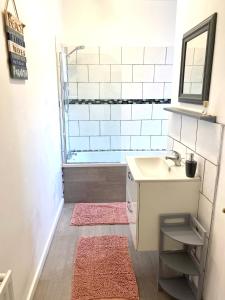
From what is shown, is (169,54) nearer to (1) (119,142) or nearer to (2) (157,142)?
(2) (157,142)

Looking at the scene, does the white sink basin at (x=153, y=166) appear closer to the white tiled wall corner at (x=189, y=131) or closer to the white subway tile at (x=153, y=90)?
the white tiled wall corner at (x=189, y=131)

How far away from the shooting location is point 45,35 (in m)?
2.20

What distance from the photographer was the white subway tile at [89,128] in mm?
3311

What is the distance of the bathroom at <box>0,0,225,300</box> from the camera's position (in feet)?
4.58

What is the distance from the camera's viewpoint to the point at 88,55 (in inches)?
123

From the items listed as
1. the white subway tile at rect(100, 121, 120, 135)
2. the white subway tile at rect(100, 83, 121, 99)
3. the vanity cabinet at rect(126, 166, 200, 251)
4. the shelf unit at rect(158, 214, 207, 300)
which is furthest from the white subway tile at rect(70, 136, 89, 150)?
the shelf unit at rect(158, 214, 207, 300)

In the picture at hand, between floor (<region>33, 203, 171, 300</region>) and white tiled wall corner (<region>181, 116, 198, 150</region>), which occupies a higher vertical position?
white tiled wall corner (<region>181, 116, 198, 150</region>)

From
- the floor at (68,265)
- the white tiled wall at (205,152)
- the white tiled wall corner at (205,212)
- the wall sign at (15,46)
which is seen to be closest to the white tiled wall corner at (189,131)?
the white tiled wall at (205,152)

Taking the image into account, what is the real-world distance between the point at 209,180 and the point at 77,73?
7.62 feet

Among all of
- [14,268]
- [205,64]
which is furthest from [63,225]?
[205,64]

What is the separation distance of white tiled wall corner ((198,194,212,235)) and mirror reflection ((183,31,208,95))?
71 cm

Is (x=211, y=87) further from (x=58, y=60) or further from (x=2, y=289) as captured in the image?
(x=58, y=60)

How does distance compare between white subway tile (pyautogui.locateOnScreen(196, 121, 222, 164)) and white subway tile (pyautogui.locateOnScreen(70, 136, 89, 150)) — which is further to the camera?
white subway tile (pyautogui.locateOnScreen(70, 136, 89, 150))

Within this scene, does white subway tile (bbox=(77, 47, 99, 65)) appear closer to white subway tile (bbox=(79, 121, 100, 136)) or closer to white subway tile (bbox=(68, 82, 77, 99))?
white subway tile (bbox=(68, 82, 77, 99))
